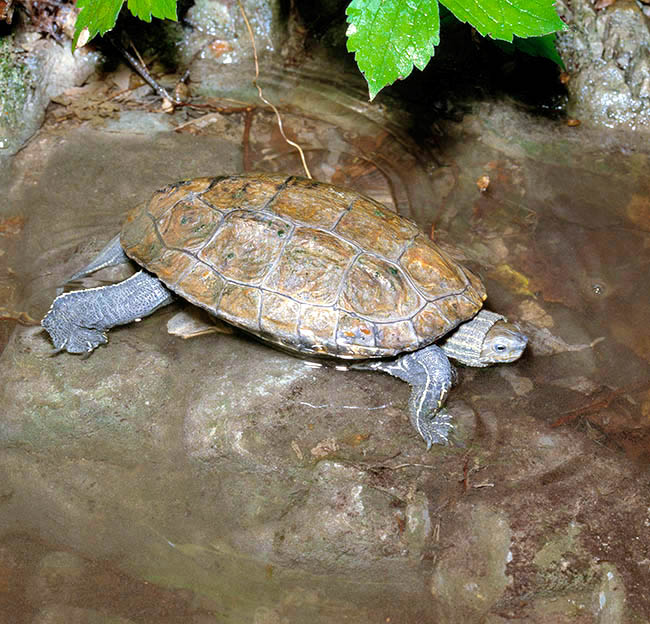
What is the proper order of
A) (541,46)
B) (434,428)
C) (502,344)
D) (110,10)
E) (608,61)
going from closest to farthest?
(434,428) < (502,344) < (110,10) < (541,46) < (608,61)

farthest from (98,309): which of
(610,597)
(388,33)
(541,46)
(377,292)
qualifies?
(541,46)

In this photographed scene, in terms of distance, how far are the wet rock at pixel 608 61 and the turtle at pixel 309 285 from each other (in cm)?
236

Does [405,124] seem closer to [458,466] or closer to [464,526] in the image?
[458,466]

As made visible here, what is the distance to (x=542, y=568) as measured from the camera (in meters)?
2.84

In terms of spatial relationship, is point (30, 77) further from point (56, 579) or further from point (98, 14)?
point (56, 579)

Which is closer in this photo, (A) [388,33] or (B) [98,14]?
(A) [388,33]

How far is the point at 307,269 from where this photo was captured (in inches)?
128

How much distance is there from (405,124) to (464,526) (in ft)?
10.3

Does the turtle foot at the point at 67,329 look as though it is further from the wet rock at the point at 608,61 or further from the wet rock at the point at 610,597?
the wet rock at the point at 608,61

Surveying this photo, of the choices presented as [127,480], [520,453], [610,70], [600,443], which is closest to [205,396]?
[127,480]

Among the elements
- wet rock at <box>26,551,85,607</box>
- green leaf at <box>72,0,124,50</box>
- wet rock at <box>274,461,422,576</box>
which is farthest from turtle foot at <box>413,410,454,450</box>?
green leaf at <box>72,0,124,50</box>

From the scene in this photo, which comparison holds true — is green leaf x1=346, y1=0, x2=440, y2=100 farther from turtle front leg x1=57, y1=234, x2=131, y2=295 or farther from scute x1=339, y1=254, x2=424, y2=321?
turtle front leg x1=57, y1=234, x2=131, y2=295

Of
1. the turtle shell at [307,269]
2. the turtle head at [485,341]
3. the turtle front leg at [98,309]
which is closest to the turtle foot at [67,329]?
the turtle front leg at [98,309]

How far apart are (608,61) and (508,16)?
6.76 ft
